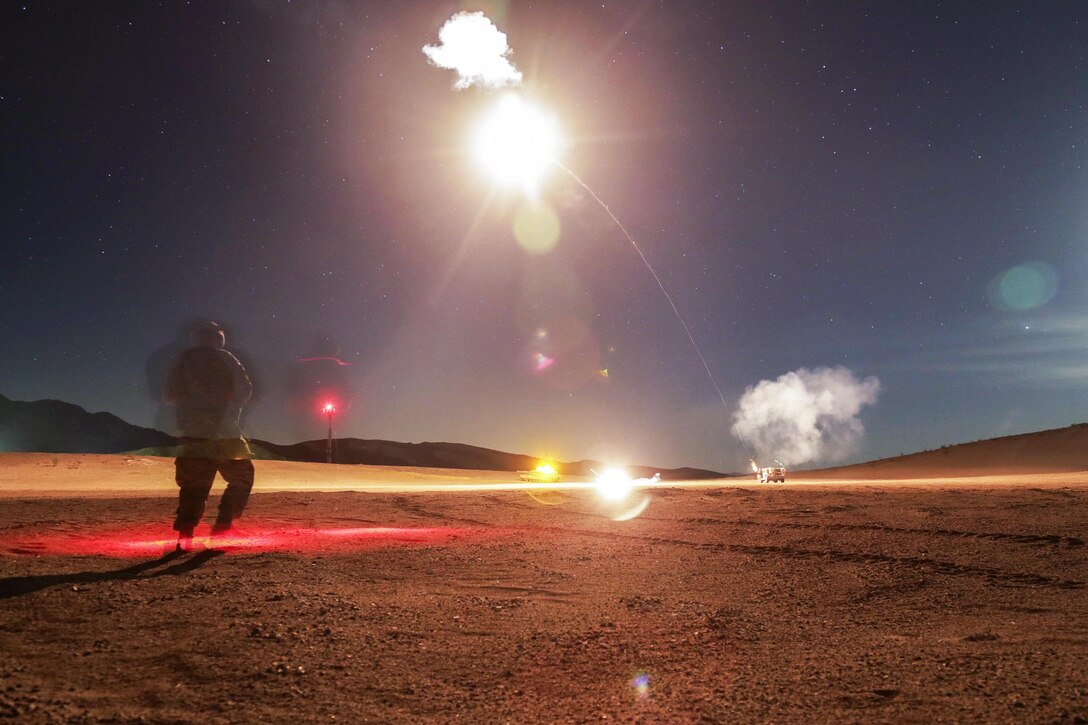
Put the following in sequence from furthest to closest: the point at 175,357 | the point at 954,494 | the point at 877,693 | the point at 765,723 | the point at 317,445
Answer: the point at 317,445 < the point at 954,494 < the point at 175,357 < the point at 877,693 < the point at 765,723

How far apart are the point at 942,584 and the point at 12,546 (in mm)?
10023

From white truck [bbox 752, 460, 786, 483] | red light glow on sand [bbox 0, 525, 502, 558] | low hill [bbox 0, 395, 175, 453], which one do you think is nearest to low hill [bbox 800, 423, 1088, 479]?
white truck [bbox 752, 460, 786, 483]

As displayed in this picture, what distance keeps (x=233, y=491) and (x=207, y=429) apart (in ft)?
2.75

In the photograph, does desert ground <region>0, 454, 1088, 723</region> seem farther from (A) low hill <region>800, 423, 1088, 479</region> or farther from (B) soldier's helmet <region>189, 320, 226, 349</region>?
(A) low hill <region>800, 423, 1088, 479</region>

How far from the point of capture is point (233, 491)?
808 centimetres

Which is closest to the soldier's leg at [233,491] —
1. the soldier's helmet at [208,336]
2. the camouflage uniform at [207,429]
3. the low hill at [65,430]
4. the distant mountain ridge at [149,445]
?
the camouflage uniform at [207,429]

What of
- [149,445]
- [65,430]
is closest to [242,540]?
[149,445]

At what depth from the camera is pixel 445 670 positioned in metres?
3.95

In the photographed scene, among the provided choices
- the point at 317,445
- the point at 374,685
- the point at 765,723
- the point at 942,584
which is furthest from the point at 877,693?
the point at 317,445

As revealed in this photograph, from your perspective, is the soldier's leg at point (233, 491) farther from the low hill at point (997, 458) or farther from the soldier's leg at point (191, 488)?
the low hill at point (997, 458)

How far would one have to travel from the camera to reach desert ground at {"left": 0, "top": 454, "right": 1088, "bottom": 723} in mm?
3352

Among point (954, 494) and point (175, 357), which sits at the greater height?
point (175, 357)

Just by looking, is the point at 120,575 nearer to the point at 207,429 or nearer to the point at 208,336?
the point at 207,429

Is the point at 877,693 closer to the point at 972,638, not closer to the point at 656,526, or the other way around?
the point at 972,638
